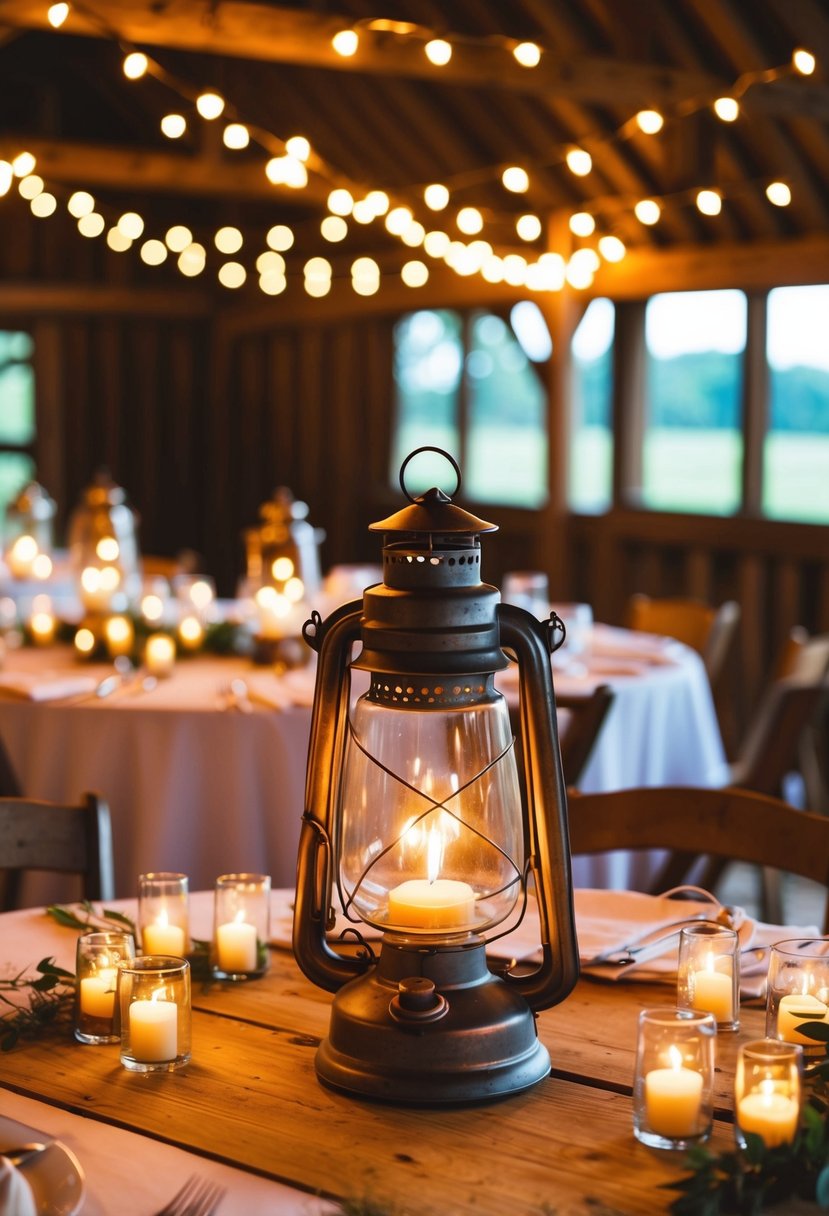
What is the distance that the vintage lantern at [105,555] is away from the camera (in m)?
4.87

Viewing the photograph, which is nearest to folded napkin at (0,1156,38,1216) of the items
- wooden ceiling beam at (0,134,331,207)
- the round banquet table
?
the round banquet table

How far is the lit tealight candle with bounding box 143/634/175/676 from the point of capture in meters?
4.17

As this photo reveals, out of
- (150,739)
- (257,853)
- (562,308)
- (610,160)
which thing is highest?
(610,160)

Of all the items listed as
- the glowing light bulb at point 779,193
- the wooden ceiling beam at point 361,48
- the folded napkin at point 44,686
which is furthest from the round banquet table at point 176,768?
the glowing light bulb at point 779,193

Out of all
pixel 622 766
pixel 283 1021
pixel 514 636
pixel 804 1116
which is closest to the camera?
pixel 804 1116

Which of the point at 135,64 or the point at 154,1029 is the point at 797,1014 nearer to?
the point at 154,1029

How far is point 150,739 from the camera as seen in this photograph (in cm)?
377

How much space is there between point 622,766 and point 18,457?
7271 mm

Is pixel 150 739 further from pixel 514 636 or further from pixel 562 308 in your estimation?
pixel 562 308

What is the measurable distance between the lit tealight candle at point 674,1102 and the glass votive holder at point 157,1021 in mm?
480

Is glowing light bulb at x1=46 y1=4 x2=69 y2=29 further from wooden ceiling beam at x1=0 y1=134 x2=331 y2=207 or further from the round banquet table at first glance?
wooden ceiling beam at x1=0 y1=134 x2=331 y2=207

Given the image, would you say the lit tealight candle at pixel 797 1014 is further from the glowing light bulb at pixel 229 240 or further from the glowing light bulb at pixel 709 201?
the glowing light bulb at pixel 229 240

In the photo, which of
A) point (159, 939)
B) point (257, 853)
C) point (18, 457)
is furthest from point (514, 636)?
point (18, 457)

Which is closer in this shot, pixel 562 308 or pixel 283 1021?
pixel 283 1021
